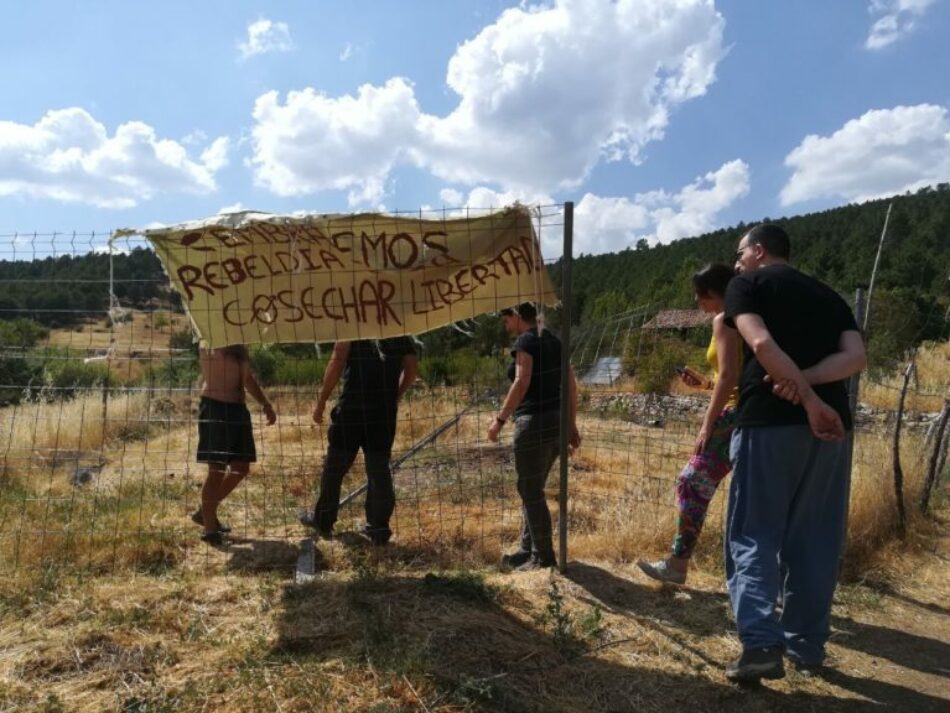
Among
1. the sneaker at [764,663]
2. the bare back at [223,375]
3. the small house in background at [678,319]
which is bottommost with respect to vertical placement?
the sneaker at [764,663]

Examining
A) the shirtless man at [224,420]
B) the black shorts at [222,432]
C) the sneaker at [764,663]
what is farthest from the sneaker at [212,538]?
the sneaker at [764,663]

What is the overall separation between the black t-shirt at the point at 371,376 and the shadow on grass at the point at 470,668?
1246 mm

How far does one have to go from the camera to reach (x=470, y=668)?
278cm

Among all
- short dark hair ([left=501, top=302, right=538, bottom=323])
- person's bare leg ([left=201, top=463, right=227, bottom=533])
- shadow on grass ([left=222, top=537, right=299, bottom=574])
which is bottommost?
shadow on grass ([left=222, top=537, right=299, bottom=574])

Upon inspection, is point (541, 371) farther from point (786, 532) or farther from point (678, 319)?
point (678, 319)

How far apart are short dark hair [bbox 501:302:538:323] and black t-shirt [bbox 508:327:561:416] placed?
7cm

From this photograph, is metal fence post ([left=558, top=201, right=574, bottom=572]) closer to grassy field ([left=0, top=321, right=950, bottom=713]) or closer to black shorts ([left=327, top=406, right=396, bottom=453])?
grassy field ([left=0, top=321, right=950, bottom=713])

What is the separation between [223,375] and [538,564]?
7.68 ft

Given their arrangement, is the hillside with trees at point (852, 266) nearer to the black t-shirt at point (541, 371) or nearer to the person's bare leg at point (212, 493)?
the black t-shirt at point (541, 371)

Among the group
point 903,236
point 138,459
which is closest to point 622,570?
point 138,459

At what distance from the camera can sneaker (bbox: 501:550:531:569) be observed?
4.27 meters

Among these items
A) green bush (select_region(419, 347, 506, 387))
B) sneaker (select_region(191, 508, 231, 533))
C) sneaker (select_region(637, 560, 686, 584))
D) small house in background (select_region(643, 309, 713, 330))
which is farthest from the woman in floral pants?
green bush (select_region(419, 347, 506, 387))

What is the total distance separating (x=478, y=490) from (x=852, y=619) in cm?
377

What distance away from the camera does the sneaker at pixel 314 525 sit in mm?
4602
